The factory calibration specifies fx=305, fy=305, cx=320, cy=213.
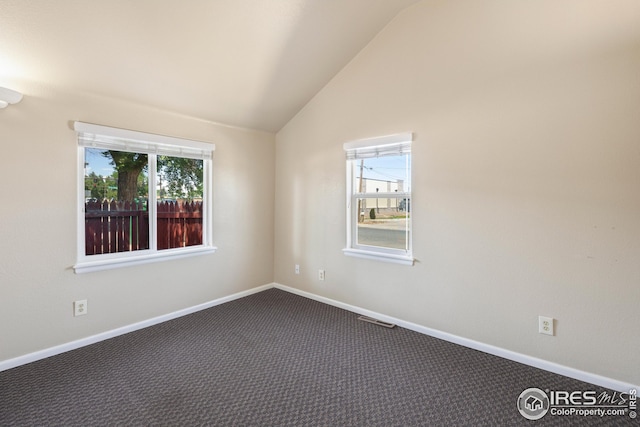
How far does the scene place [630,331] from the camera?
2012 mm

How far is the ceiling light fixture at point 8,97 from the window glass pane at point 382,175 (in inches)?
113

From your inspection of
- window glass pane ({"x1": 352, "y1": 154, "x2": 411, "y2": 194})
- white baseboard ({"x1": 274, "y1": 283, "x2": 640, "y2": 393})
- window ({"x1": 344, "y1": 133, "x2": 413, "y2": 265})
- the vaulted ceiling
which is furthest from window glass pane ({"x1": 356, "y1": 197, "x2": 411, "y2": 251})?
the vaulted ceiling

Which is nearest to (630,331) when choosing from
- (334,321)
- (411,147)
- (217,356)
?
(411,147)

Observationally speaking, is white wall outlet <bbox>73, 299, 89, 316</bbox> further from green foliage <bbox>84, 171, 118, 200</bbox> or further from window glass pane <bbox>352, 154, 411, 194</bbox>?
window glass pane <bbox>352, 154, 411, 194</bbox>

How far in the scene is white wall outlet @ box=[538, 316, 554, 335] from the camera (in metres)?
2.28

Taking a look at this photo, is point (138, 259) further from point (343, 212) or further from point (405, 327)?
point (405, 327)

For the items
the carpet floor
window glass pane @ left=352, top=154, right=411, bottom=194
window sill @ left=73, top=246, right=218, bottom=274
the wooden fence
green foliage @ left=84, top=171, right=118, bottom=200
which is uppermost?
window glass pane @ left=352, top=154, right=411, bottom=194

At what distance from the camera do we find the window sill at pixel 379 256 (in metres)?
3.03

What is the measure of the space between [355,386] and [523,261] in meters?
1.60

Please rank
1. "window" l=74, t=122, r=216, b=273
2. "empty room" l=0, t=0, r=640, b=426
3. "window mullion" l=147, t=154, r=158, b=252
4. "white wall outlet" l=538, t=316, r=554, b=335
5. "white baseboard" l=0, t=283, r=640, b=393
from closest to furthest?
"empty room" l=0, t=0, r=640, b=426 < "white baseboard" l=0, t=283, r=640, b=393 < "white wall outlet" l=538, t=316, r=554, b=335 < "window" l=74, t=122, r=216, b=273 < "window mullion" l=147, t=154, r=158, b=252

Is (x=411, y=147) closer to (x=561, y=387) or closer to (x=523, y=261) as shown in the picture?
(x=523, y=261)

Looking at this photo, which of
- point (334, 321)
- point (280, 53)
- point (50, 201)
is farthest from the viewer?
point (334, 321)

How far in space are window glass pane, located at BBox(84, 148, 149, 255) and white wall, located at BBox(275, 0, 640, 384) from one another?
89.5 inches

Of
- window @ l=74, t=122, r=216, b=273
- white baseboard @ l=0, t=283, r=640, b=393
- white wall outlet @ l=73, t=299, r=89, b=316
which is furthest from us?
window @ l=74, t=122, r=216, b=273
